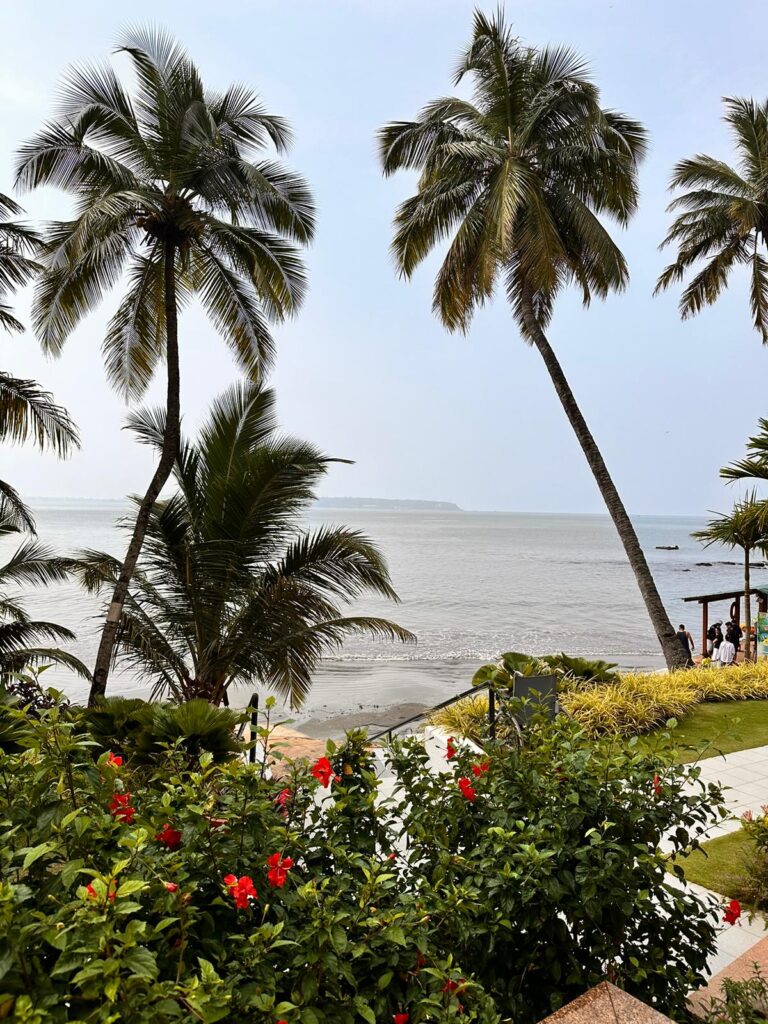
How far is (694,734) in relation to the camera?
29.1 feet

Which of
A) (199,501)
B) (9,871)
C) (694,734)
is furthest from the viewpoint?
(199,501)

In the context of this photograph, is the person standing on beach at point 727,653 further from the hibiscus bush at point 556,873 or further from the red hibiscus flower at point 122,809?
the red hibiscus flower at point 122,809

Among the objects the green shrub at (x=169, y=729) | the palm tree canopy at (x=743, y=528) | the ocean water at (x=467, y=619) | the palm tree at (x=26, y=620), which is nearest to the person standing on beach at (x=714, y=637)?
the palm tree canopy at (x=743, y=528)

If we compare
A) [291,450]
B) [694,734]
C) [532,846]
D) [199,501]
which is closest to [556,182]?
[291,450]

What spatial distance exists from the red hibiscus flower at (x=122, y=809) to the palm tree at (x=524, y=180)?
10.8 metres

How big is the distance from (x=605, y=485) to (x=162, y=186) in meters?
9.74

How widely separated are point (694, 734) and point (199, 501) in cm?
774

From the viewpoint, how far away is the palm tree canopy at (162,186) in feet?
29.6

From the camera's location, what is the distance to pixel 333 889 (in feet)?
6.38

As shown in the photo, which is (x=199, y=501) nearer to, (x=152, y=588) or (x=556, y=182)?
(x=152, y=588)

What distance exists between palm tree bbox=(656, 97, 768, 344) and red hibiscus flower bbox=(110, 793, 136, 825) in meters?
15.3

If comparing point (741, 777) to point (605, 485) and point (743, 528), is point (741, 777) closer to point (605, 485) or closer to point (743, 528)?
point (605, 485)

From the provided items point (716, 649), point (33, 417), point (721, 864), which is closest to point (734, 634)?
point (716, 649)

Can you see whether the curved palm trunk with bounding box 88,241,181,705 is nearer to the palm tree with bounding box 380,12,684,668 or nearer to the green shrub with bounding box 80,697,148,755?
the green shrub with bounding box 80,697,148,755
